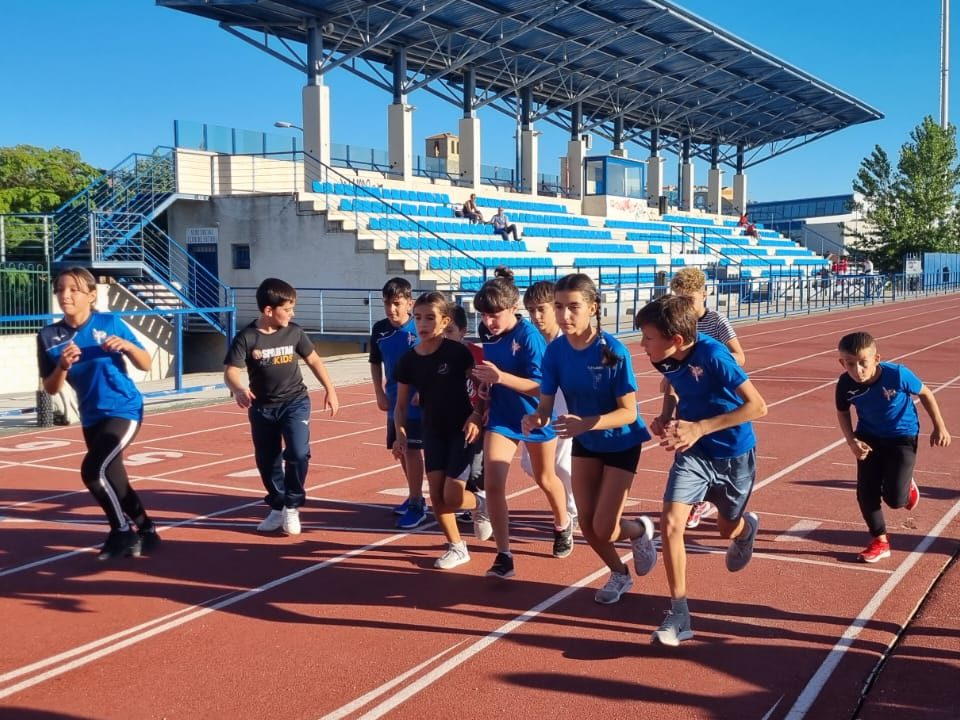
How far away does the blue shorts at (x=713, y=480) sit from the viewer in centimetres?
485

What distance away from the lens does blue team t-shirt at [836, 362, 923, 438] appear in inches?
239

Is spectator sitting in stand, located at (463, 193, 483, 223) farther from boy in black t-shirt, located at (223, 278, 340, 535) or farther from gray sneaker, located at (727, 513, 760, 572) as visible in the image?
gray sneaker, located at (727, 513, 760, 572)

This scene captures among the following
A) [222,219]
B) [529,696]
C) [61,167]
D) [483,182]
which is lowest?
[529,696]

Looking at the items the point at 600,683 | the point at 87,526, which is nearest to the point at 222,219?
the point at 87,526

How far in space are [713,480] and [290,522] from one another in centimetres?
329

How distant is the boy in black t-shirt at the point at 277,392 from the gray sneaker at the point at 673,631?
9.95ft

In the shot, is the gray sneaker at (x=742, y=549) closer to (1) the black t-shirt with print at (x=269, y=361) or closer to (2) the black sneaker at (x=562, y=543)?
(2) the black sneaker at (x=562, y=543)

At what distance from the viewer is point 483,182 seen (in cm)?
4322

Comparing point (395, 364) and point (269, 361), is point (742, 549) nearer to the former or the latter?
point (395, 364)

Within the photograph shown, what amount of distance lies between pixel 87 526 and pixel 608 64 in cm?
3798

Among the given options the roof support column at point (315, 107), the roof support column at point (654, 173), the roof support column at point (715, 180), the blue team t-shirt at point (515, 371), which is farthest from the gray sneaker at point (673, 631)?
the roof support column at point (715, 180)

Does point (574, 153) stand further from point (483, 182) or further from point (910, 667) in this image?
point (910, 667)

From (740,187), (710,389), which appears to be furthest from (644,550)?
(740,187)

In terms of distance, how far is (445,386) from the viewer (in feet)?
20.0
